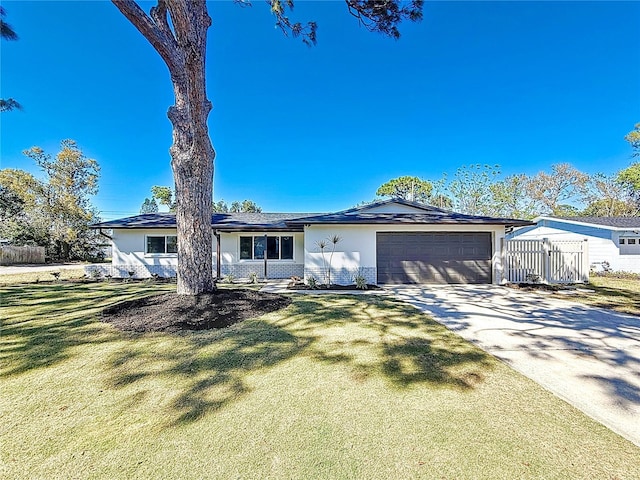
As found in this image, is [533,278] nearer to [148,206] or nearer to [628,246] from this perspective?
[628,246]

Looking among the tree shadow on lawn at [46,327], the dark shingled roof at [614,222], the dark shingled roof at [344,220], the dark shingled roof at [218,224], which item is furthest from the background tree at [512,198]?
the tree shadow on lawn at [46,327]

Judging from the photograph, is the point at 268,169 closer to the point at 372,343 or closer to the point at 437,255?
the point at 437,255

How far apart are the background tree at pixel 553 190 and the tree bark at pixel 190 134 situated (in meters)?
36.2

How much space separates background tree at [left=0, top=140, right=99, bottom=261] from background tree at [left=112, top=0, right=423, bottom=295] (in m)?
23.8

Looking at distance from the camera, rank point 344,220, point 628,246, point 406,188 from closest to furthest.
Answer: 1. point 344,220
2. point 628,246
3. point 406,188

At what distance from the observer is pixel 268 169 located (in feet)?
75.7

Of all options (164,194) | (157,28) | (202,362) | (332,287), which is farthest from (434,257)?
(164,194)

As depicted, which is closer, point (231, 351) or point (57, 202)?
point (231, 351)

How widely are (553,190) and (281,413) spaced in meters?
39.8

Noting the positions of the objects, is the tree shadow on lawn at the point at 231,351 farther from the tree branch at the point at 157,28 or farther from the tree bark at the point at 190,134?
the tree branch at the point at 157,28

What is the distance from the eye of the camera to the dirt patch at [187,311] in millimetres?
5227

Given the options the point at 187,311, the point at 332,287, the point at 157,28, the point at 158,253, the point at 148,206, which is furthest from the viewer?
the point at 148,206

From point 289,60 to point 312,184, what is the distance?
1523 cm

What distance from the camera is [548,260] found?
11547 millimetres
